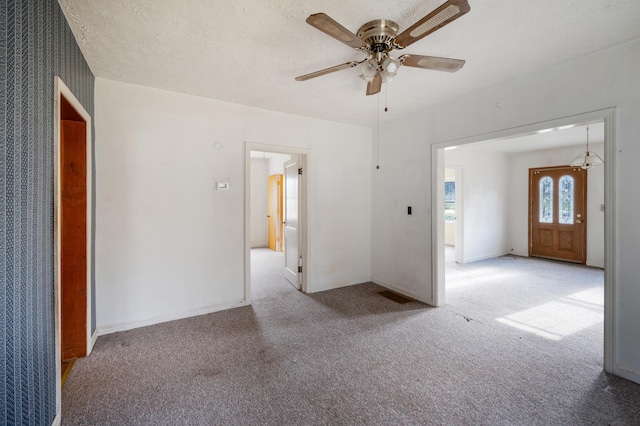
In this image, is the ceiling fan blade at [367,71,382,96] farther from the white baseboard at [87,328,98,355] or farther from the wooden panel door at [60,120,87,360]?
the white baseboard at [87,328,98,355]

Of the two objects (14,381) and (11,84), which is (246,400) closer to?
(14,381)

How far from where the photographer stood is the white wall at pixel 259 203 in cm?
782

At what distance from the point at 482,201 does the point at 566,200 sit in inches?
67.0

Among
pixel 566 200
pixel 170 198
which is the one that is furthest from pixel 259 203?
pixel 566 200

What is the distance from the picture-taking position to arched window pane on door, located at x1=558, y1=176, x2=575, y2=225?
231 inches

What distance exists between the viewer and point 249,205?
11.5ft

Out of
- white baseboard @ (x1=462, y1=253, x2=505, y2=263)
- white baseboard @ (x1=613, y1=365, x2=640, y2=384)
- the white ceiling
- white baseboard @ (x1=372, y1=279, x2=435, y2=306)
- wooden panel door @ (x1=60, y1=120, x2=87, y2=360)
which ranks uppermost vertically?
the white ceiling

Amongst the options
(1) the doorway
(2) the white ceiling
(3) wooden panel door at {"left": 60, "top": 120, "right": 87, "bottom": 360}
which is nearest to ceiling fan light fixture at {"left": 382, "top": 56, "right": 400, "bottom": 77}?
(1) the doorway

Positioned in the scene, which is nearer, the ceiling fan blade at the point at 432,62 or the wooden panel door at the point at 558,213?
the ceiling fan blade at the point at 432,62

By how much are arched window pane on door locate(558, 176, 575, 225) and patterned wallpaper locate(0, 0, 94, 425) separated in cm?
820

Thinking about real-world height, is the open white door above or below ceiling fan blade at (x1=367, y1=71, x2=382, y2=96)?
below

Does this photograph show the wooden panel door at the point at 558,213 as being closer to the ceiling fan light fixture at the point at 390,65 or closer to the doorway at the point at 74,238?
the ceiling fan light fixture at the point at 390,65

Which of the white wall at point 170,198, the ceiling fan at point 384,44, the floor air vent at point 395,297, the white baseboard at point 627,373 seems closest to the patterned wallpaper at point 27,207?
the white wall at point 170,198

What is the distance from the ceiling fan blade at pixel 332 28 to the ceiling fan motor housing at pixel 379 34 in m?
0.18
